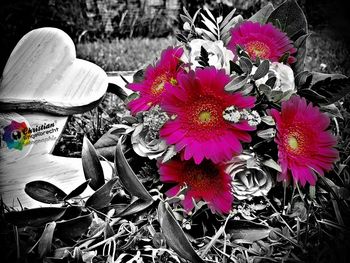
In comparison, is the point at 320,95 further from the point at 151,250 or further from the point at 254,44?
the point at 151,250

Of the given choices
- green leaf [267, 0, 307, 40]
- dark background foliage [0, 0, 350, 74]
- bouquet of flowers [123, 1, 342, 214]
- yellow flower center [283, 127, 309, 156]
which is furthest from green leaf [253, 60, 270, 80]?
dark background foliage [0, 0, 350, 74]

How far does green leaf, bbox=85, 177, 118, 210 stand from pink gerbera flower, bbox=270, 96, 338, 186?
0.92ft

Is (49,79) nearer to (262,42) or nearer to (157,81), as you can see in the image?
(157,81)

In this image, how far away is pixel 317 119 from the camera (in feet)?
2.56

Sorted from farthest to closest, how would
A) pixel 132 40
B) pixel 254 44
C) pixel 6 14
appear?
pixel 132 40 < pixel 6 14 < pixel 254 44

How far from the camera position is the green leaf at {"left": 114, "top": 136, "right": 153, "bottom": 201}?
0.73 metres

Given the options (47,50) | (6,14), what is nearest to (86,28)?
(6,14)

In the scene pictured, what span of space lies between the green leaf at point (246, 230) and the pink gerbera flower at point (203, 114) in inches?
5.4

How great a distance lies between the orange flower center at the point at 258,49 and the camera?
0.84 m

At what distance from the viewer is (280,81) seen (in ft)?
2.64

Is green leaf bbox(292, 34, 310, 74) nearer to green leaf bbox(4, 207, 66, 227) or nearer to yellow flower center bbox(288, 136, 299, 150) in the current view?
yellow flower center bbox(288, 136, 299, 150)

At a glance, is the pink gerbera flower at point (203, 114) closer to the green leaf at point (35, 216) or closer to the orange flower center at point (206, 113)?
the orange flower center at point (206, 113)

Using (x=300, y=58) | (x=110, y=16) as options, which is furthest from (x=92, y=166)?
(x=110, y=16)

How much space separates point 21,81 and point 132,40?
1954 millimetres
